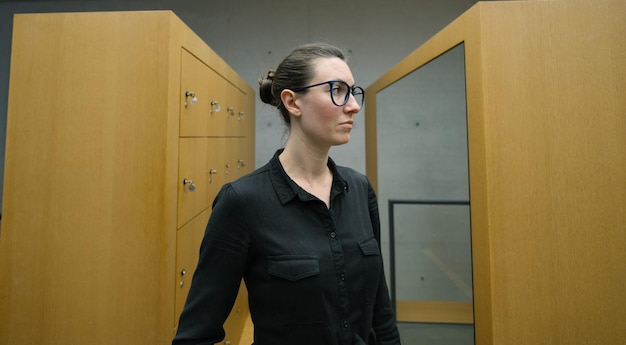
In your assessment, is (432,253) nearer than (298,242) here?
No

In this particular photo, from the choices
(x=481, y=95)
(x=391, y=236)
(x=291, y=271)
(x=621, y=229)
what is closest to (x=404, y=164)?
(x=391, y=236)

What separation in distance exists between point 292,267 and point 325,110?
390 millimetres

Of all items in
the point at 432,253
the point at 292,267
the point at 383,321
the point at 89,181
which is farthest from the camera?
the point at 432,253

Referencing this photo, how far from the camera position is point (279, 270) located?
2.70 ft

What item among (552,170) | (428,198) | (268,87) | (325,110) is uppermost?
(268,87)

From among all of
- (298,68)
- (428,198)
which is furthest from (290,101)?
(428,198)

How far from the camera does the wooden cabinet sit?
138 cm

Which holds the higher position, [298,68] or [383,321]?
[298,68]

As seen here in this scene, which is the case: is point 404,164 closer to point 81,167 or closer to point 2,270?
point 81,167

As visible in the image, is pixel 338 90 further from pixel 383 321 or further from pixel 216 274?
pixel 383 321

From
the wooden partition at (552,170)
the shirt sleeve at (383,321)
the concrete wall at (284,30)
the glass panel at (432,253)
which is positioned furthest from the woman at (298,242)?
the concrete wall at (284,30)

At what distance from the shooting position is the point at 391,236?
2412mm

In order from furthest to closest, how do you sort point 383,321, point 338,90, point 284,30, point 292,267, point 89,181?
point 284,30 → point 89,181 → point 383,321 → point 338,90 → point 292,267

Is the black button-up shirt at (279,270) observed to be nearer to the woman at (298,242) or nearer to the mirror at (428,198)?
the woman at (298,242)
